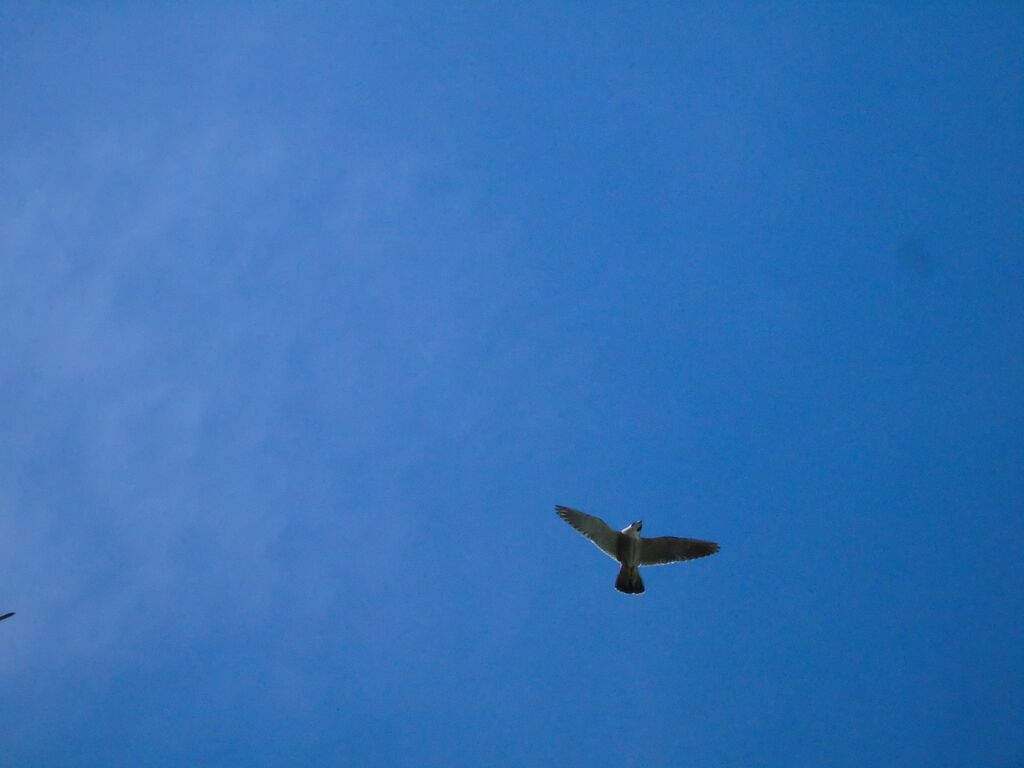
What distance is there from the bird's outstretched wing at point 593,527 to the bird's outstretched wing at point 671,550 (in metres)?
0.60

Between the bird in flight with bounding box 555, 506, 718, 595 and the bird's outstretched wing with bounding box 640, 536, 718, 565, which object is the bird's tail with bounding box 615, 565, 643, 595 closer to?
the bird in flight with bounding box 555, 506, 718, 595

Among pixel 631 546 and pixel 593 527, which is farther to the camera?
pixel 593 527

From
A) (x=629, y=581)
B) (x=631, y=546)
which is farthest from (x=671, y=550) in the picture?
(x=629, y=581)

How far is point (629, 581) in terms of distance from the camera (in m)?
14.1

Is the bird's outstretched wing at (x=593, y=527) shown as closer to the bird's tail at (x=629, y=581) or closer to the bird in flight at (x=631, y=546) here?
the bird in flight at (x=631, y=546)

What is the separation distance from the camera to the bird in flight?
1412cm

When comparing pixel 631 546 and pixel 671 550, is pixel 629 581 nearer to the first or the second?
pixel 631 546

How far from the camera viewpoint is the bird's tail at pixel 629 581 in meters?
14.0

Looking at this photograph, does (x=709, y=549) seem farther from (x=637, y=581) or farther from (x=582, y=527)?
(x=582, y=527)

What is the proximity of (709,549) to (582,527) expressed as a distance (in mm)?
2598

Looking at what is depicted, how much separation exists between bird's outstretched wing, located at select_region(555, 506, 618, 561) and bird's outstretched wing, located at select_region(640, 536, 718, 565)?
598mm

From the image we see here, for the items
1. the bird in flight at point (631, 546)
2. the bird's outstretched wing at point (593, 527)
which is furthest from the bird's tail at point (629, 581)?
the bird's outstretched wing at point (593, 527)

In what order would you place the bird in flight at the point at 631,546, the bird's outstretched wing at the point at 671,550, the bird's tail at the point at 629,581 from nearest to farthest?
the bird's tail at the point at 629,581
the bird in flight at the point at 631,546
the bird's outstretched wing at the point at 671,550

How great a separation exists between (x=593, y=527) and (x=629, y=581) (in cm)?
123
